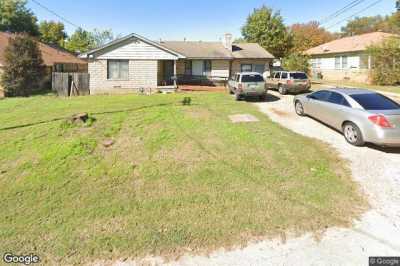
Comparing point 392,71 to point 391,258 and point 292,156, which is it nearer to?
point 292,156

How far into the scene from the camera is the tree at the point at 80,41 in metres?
57.9

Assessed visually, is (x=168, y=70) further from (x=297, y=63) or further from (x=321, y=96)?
(x=321, y=96)

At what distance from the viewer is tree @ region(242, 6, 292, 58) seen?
133 ft

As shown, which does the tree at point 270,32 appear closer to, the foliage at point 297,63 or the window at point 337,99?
the foliage at point 297,63

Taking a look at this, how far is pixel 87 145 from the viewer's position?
7.86 metres

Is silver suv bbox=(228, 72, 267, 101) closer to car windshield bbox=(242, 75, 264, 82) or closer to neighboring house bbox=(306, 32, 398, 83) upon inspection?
car windshield bbox=(242, 75, 264, 82)

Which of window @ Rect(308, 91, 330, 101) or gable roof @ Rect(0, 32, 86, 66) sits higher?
gable roof @ Rect(0, 32, 86, 66)

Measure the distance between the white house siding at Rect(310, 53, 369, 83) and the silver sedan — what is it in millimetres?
21813

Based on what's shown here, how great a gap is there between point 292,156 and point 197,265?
428cm

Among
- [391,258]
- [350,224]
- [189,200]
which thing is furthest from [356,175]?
[189,200]

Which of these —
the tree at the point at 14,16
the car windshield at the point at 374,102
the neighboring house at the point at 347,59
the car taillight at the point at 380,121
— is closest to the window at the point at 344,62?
the neighboring house at the point at 347,59

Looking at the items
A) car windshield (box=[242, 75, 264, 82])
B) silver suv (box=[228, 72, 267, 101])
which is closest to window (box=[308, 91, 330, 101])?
silver suv (box=[228, 72, 267, 101])

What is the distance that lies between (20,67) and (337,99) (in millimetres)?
21317

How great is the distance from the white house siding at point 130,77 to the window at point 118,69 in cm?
28
